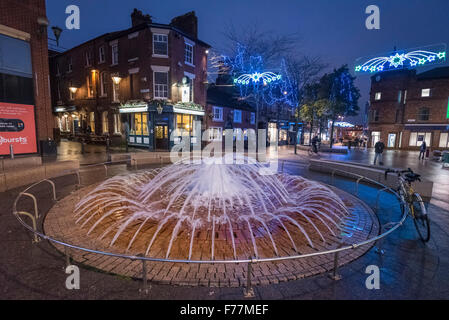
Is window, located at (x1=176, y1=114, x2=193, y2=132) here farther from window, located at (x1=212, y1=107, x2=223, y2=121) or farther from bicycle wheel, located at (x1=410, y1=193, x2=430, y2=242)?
bicycle wheel, located at (x1=410, y1=193, x2=430, y2=242)

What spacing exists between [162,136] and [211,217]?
60.0ft

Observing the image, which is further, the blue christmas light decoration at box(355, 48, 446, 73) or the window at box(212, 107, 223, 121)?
the window at box(212, 107, 223, 121)

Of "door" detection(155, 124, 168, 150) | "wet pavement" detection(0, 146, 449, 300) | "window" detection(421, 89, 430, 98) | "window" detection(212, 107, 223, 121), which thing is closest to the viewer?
"wet pavement" detection(0, 146, 449, 300)

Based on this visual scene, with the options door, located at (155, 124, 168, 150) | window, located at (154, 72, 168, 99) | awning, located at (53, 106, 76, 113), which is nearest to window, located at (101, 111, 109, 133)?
awning, located at (53, 106, 76, 113)

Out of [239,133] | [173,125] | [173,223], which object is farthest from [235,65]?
[173,223]

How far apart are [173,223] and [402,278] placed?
15.5 ft

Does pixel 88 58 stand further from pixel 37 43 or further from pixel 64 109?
pixel 37 43

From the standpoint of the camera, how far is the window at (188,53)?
23.5 metres

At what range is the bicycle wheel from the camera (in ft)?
16.4

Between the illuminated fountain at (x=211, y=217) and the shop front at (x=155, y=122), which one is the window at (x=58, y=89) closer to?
the shop front at (x=155, y=122)

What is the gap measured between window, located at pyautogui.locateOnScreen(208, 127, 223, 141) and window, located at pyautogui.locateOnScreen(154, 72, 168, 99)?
813 cm

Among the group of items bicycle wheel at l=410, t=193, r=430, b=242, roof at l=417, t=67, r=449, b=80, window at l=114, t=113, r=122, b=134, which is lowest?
bicycle wheel at l=410, t=193, r=430, b=242

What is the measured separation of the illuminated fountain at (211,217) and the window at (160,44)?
663 inches

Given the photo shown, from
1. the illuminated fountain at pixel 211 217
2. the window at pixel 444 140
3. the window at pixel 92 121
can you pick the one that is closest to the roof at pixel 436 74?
the window at pixel 444 140
